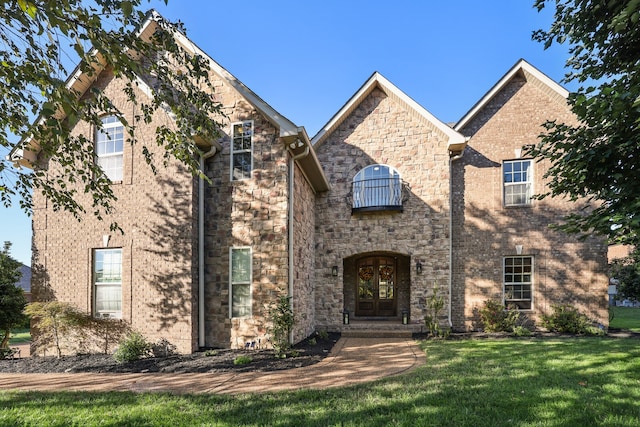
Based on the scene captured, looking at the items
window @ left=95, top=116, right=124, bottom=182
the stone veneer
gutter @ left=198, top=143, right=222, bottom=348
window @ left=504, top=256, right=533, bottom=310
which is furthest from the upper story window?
window @ left=95, top=116, right=124, bottom=182

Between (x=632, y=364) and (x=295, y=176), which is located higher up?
(x=295, y=176)

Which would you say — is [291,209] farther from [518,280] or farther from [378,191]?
[518,280]

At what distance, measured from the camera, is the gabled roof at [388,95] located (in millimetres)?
10586

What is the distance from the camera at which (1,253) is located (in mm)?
8805

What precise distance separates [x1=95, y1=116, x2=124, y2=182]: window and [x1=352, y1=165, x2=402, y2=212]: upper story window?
23.1ft

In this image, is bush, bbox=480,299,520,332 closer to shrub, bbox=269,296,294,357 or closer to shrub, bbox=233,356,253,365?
shrub, bbox=269,296,294,357

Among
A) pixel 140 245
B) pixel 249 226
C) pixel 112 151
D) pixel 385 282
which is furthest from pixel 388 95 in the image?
pixel 140 245

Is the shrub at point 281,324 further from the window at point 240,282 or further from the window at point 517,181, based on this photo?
the window at point 517,181

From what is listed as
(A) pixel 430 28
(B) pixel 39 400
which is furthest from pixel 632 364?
(B) pixel 39 400

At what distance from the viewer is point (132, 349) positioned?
6.93 metres

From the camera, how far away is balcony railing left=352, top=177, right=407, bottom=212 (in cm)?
1072

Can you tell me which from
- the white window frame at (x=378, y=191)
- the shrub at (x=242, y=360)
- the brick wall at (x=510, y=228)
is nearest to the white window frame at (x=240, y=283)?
the shrub at (x=242, y=360)

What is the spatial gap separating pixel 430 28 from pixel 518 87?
201 inches

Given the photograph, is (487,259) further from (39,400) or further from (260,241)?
(39,400)
